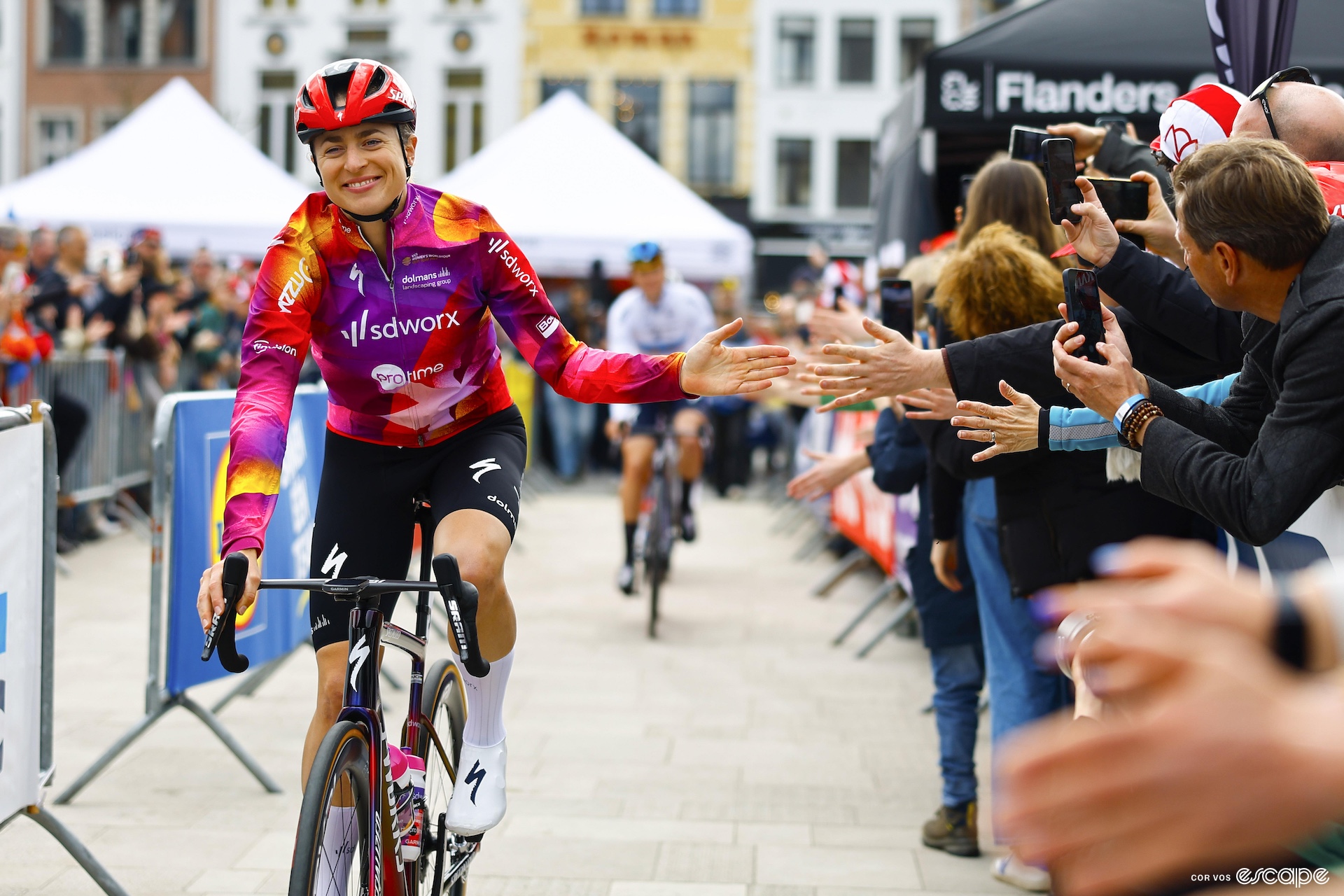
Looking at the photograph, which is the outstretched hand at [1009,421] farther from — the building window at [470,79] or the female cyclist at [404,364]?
the building window at [470,79]

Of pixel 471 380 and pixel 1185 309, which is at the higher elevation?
pixel 1185 309

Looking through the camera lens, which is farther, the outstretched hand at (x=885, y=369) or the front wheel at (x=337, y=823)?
the outstretched hand at (x=885, y=369)

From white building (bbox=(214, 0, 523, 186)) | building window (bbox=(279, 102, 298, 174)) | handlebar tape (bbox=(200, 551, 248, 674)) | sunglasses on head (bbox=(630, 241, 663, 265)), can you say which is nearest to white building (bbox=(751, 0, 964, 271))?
white building (bbox=(214, 0, 523, 186))

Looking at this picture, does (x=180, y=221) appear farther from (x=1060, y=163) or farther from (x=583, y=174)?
(x=1060, y=163)

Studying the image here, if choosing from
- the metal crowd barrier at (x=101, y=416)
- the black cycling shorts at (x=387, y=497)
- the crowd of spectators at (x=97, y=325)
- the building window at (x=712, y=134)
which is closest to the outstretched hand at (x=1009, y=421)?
the black cycling shorts at (x=387, y=497)

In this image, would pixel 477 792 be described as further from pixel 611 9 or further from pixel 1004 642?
pixel 611 9

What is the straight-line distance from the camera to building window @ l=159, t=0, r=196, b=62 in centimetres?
3684

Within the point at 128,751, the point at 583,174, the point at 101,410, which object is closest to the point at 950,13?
the point at 583,174

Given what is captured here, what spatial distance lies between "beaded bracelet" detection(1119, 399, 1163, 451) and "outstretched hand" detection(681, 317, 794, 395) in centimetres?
75

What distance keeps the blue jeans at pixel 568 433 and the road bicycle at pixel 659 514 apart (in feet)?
26.4

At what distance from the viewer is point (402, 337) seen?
3266 mm

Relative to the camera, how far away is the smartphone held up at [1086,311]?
9.35ft

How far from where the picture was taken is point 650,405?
8.61 m

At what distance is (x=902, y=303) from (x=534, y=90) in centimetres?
3396
